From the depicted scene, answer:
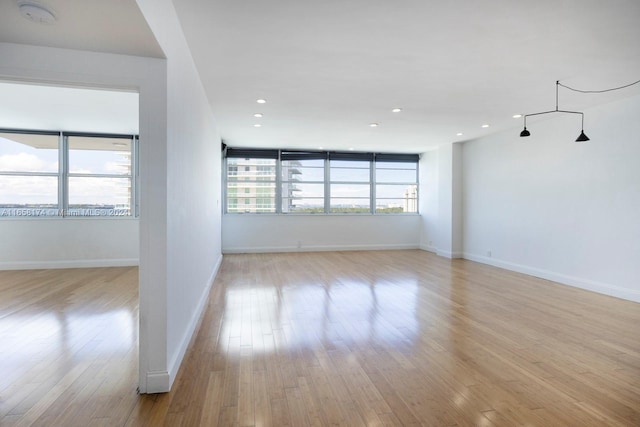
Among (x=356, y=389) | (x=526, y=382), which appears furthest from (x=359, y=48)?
(x=526, y=382)

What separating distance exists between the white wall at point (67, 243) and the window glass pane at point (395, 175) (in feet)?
20.2

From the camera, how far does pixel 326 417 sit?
1.92 metres

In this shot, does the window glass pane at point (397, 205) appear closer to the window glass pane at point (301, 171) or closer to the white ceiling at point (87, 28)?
the window glass pane at point (301, 171)

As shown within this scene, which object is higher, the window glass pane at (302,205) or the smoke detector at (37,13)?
the smoke detector at (37,13)

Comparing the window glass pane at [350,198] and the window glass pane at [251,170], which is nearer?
the window glass pane at [251,170]

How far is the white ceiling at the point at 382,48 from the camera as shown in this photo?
199 cm

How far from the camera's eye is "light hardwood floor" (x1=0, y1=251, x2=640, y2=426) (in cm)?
198

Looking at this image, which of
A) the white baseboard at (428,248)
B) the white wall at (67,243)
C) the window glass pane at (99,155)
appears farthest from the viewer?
the white baseboard at (428,248)

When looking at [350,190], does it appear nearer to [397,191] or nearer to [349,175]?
[349,175]

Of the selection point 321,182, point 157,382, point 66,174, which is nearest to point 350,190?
point 321,182

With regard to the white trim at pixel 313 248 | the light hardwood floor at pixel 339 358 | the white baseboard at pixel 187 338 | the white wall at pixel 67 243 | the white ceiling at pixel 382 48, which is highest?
the white ceiling at pixel 382 48

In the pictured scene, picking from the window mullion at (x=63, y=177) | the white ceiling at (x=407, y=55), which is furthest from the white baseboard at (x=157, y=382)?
the window mullion at (x=63, y=177)

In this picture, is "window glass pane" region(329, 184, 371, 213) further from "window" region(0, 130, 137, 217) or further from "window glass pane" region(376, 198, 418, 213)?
"window" region(0, 130, 137, 217)

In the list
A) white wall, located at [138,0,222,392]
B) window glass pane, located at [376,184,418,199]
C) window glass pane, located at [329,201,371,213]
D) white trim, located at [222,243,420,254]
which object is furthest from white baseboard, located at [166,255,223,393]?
window glass pane, located at [376,184,418,199]
